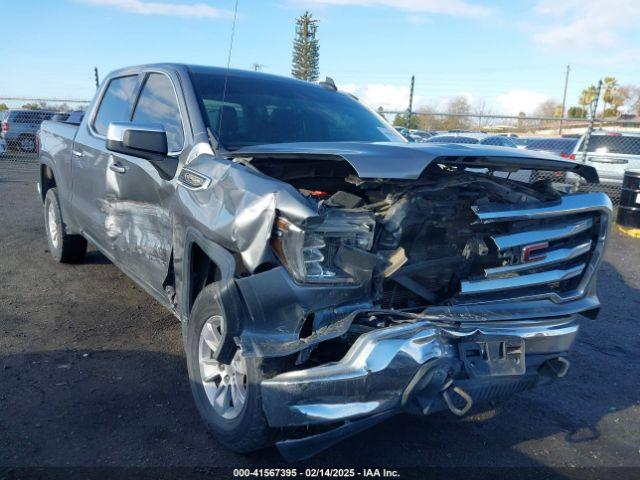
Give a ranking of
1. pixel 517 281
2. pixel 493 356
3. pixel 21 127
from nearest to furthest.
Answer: pixel 493 356, pixel 517 281, pixel 21 127

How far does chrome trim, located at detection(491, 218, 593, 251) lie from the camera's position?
9.25 ft

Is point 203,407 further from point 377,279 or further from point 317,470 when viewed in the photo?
point 377,279

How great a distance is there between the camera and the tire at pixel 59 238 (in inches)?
237

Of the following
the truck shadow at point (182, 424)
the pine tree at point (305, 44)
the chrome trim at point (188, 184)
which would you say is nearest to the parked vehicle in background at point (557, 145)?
the pine tree at point (305, 44)

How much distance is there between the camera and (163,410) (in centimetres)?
333

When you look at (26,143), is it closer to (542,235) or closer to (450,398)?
(542,235)

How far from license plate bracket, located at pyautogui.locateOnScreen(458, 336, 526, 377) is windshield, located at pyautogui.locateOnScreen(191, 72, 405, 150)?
1877 mm

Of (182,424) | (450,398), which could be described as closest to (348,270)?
(450,398)

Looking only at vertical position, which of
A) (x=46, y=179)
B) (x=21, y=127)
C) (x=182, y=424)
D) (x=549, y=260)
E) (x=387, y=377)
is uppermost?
(x=21, y=127)

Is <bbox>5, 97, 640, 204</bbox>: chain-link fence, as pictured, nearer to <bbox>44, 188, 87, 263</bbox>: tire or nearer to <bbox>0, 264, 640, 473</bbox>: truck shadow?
<bbox>44, 188, 87, 263</bbox>: tire

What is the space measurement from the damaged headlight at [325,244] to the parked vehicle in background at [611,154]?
11.2m

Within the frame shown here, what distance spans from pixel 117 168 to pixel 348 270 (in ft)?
7.90

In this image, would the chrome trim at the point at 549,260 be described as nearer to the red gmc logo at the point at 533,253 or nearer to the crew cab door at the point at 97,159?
the red gmc logo at the point at 533,253

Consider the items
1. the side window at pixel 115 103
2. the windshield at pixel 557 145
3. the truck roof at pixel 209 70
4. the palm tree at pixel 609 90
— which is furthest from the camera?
the palm tree at pixel 609 90
